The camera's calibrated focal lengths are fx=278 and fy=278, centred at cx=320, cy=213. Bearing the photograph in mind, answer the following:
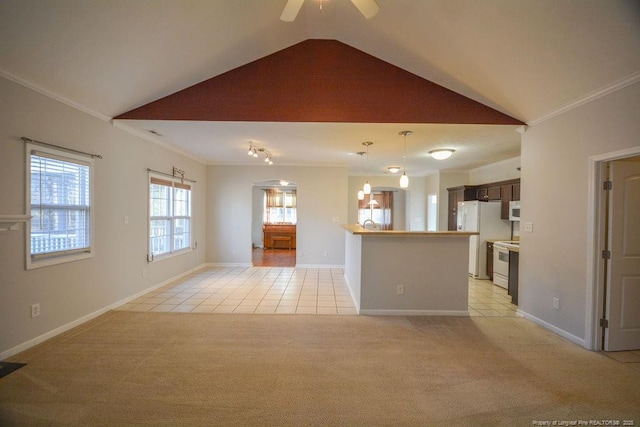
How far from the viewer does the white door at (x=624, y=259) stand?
2.74 metres

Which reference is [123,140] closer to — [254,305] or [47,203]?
[47,203]

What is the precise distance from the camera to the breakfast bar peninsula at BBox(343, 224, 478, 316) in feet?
12.3

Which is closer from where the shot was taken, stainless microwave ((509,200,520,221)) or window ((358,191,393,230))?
stainless microwave ((509,200,520,221))

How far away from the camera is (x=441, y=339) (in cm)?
301

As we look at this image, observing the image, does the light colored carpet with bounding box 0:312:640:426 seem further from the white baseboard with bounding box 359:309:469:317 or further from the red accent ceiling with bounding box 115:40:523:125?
the red accent ceiling with bounding box 115:40:523:125

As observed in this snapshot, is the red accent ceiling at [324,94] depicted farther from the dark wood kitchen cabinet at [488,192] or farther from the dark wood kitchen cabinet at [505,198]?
the dark wood kitchen cabinet at [488,192]

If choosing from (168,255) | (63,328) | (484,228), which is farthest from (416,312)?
(168,255)

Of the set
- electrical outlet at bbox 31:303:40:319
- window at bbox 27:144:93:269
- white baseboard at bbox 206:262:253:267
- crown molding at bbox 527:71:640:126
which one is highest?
crown molding at bbox 527:71:640:126

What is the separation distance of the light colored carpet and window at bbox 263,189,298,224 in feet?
25.1

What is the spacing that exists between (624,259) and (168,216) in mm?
6322

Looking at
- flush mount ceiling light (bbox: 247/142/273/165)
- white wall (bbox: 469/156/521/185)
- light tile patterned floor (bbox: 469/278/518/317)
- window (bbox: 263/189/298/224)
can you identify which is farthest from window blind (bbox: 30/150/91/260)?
window (bbox: 263/189/298/224)

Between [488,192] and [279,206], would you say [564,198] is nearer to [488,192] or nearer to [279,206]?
[488,192]

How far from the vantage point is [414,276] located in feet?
12.3

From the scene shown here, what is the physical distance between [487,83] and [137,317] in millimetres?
5040
